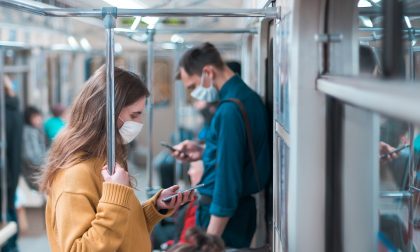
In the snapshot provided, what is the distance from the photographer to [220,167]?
3.31 metres

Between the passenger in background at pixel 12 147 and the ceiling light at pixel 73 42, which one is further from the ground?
the ceiling light at pixel 73 42

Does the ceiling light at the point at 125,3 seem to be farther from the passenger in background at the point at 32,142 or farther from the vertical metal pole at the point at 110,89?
the passenger in background at the point at 32,142

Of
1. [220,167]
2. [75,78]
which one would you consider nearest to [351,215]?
[220,167]

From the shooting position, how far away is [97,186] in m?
2.23

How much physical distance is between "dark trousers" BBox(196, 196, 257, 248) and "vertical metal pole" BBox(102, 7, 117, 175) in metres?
1.47

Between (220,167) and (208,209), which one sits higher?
(220,167)

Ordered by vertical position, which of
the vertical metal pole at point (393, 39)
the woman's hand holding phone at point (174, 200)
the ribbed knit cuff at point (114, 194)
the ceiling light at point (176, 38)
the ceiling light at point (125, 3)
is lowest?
the woman's hand holding phone at point (174, 200)

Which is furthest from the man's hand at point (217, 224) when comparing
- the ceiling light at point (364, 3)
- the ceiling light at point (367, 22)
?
the ceiling light at point (364, 3)

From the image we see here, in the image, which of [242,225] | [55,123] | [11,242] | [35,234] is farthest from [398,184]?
A: [35,234]

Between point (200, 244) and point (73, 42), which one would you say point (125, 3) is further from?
point (73, 42)

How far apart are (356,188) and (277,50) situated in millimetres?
832

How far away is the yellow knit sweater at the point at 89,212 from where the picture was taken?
206 centimetres

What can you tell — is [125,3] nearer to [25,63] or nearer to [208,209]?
[208,209]

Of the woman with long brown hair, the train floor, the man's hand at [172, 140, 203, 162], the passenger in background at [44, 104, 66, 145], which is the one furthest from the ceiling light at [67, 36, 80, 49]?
the woman with long brown hair
